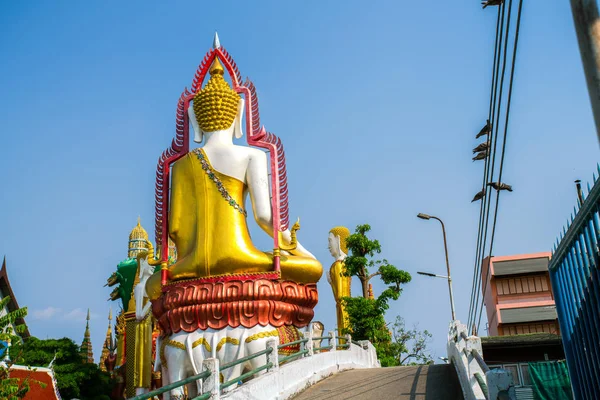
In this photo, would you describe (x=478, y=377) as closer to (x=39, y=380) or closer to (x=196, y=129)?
(x=196, y=129)

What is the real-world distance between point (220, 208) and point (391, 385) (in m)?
5.81

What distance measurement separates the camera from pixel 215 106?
55.3 feet

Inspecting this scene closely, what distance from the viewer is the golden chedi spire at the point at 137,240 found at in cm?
3975

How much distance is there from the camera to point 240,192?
16.0 m

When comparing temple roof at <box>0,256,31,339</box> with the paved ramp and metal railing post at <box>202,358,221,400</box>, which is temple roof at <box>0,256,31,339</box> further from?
metal railing post at <box>202,358,221,400</box>

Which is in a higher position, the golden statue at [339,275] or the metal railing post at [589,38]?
the golden statue at [339,275]

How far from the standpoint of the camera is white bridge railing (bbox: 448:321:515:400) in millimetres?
6480

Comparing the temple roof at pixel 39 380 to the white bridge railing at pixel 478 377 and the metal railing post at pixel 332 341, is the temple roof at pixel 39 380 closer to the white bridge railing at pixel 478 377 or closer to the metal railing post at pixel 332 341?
the metal railing post at pixel 332 341

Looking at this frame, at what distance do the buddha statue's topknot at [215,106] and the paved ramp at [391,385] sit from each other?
6.69 metres

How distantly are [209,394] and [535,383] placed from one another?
423 centimetres

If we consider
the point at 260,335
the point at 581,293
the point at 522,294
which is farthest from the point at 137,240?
the point at 581,293

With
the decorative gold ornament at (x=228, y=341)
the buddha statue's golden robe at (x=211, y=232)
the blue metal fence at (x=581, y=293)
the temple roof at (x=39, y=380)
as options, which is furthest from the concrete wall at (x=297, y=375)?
the temple roof at (x=39, y=380)

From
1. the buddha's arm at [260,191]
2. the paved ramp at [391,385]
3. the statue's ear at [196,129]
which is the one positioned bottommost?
the paved ramp at [391,385]

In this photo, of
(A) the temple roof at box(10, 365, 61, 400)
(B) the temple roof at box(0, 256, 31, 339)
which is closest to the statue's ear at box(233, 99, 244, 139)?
(A) the temple roof at box(10, 365, 61, 400)
